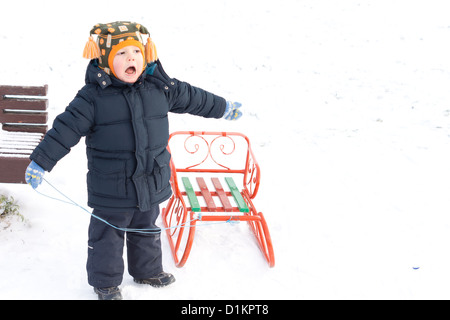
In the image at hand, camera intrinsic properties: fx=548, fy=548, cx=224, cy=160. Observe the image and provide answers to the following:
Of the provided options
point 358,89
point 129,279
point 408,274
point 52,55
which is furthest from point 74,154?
point 358,89

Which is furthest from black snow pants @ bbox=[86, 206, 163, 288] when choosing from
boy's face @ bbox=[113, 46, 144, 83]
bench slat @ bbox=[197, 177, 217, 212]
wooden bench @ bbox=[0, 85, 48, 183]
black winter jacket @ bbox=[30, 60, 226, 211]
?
wooden bench @ bbox=[0, 85, 48, 183]

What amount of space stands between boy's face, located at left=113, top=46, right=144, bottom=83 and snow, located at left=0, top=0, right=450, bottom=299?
4.41 feet

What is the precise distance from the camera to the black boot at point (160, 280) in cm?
342

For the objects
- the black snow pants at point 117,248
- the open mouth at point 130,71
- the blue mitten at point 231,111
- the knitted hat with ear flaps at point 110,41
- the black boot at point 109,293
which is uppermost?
the knitted hat with ear flaps at point 110,41

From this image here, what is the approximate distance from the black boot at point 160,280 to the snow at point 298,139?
0.05 metres

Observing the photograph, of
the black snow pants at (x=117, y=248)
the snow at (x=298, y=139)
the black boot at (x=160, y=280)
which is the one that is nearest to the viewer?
the black snow pants at (x=117, y=248)

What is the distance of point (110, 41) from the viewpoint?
2801mm

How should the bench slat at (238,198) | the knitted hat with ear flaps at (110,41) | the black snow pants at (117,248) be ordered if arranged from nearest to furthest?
the knitted hat with ear flaps at (110,41), the black snow pants at (117,248), the bench slat at (238,198)

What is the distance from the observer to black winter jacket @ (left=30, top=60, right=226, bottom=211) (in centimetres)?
284

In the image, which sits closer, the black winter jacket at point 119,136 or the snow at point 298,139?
the black winter jacket at point 119,136

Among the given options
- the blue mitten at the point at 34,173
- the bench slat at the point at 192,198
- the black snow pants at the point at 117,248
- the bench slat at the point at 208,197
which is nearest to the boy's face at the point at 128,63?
the blue mitten at the point at 34,173

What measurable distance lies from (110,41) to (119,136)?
0.49 m

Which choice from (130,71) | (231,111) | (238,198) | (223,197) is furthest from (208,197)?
(130,71)

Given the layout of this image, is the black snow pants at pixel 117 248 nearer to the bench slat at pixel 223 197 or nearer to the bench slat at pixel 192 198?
the bench slat at pixel 192 198
